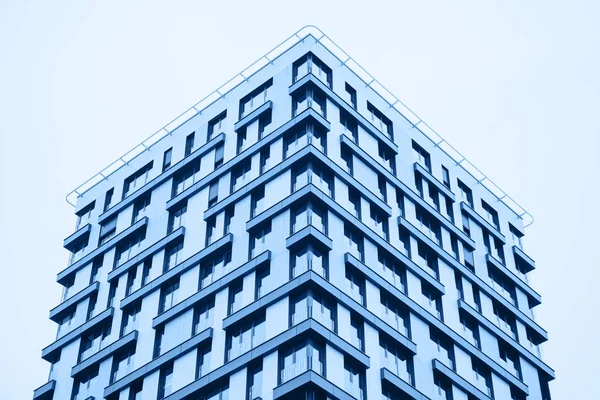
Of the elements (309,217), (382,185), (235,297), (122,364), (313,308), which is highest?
(382,185)

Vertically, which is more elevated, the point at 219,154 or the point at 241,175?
the point at 219,154

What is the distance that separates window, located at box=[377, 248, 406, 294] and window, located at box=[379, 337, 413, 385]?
498 cm

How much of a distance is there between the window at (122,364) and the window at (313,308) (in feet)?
47.2

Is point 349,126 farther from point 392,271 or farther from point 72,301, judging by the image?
point 72,301

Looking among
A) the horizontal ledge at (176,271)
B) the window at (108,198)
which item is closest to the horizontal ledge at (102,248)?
the window at (108,198)

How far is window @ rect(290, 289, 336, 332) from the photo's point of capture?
57.2m

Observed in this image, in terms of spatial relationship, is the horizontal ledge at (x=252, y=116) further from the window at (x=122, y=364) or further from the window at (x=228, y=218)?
the window at (x=122, y=364)

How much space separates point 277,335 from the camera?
56844mm

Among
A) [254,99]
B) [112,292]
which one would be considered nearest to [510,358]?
[254,99]

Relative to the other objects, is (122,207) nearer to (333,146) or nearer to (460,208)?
(333,146)

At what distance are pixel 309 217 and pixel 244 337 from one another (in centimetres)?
835

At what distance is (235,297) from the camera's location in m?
62.9

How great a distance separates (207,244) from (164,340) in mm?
7115

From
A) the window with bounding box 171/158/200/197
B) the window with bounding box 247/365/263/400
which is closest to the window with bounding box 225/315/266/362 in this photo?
the window with bounding box 247/365/263/400
